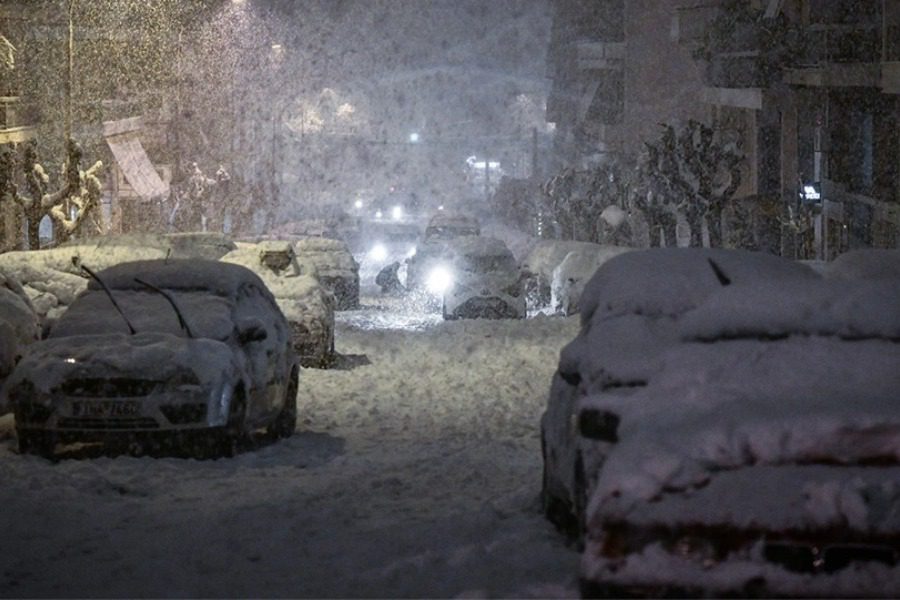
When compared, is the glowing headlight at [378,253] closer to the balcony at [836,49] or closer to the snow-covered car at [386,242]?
the snow-covered car at [386,242]

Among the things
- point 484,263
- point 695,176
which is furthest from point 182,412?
point 695,176

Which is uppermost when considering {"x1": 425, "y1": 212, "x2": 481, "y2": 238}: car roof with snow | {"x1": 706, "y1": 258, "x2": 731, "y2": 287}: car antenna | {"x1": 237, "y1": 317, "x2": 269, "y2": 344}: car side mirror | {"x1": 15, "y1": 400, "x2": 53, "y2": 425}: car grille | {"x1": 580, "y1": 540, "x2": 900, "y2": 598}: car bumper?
{"x1": 425, "y1": 212, "x2": 481, "y2": 238}: car roof with snow

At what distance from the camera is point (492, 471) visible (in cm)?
984

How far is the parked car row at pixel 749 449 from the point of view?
4.74 meters

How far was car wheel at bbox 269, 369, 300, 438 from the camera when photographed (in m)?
11.7

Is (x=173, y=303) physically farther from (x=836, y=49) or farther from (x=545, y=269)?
(x=836, y=49)

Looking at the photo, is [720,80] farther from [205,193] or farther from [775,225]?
[205,193]

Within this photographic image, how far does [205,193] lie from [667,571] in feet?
161

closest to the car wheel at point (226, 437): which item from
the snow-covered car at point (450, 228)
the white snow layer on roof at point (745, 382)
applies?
the white snow layer on roof at point (745, 382)

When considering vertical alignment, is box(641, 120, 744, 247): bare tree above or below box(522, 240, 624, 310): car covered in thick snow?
above

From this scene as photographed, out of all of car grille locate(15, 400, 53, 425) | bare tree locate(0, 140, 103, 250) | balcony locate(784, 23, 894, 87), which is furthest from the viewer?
balcony locate(784, 23, 894, 87)

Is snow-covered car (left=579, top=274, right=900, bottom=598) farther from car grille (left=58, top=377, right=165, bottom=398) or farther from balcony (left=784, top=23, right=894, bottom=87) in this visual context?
balcony (left=784, top=23, right=894, bottom=87)

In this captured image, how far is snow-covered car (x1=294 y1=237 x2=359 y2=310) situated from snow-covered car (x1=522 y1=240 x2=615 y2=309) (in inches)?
156

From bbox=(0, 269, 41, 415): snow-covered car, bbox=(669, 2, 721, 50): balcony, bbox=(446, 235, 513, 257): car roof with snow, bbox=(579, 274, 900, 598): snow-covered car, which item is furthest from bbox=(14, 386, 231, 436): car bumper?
bbox=(669, 2, 721, 50): balcony
